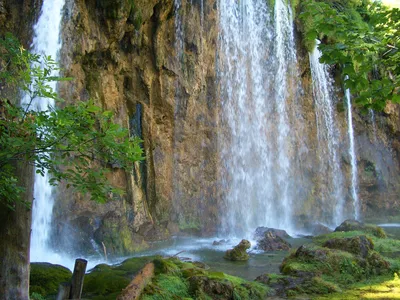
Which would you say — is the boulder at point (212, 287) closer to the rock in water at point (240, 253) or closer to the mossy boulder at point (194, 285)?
the mossy boulder at point (194, 285)

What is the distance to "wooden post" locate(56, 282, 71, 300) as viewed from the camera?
5.17 m

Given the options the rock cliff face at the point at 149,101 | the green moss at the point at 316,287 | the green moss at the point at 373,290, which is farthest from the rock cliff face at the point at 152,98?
the green moss at the point at 373,290

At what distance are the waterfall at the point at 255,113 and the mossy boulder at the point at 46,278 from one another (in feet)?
33.3

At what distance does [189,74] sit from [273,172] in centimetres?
581

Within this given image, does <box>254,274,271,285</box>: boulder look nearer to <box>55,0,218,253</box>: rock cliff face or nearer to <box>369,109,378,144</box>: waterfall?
<box>55,0,218,253</box>: rock cliff face

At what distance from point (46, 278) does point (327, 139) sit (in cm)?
1764

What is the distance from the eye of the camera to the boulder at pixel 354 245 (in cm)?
848

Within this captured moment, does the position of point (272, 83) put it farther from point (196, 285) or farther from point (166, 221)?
point (196, 285)

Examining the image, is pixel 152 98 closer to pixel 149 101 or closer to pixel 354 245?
pixel 149 101

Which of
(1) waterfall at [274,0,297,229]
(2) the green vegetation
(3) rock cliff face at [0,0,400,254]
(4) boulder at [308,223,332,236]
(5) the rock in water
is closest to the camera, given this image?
(2) the green vegetation

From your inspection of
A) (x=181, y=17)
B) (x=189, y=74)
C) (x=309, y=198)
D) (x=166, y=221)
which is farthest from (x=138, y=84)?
(x=309, y=198)

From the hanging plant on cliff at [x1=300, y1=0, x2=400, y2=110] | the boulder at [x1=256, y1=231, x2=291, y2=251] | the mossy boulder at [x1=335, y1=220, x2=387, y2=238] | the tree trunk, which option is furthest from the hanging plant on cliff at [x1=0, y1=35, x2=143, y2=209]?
the mossy boulder at [x1=335, y1=220, x2=387, y2=238]

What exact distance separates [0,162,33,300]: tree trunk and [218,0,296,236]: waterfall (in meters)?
12.3

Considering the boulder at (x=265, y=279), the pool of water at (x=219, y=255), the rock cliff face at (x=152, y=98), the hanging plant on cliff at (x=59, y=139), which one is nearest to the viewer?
the hanging plant on cliff at (x=59, y=139)
